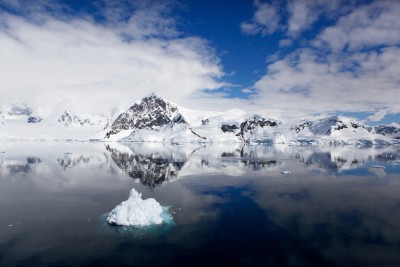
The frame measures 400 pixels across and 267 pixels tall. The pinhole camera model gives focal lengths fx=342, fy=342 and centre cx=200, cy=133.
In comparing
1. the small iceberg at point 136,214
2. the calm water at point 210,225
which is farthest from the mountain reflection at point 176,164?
the small iceberg at point 136,214

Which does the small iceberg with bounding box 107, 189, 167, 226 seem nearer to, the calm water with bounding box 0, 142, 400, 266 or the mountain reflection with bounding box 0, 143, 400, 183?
the calm water with bounding box 0, 142, 400, 266

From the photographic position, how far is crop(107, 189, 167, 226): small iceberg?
93.4ft

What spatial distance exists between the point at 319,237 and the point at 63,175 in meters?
45.5

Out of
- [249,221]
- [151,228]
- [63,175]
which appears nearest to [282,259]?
[249,221]

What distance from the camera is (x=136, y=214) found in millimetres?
28766

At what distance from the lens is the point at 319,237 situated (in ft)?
86.7

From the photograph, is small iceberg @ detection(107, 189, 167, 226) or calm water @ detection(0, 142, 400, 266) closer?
calm water @ detection(0, 142, 400, 266)

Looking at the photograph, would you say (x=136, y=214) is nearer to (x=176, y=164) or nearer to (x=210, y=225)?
(x=210, y=225)

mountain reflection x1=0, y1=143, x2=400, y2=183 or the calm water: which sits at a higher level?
mountain reflection x1=0, y1=143, x2=400, y2=183

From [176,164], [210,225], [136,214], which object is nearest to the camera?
[136,214]

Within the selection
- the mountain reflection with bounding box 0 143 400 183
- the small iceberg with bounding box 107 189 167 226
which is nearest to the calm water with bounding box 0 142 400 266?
the small iceberg with bounding box 107 189 167 226

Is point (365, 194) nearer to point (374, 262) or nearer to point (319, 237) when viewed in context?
point (319, 237)

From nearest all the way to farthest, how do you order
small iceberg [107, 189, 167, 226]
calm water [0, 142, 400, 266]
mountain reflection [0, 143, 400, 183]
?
calm water [0, 142, 400, 266] < small iceberg [107, 189, 167, 226] < mountain reflection [0, 143, 400, 183]

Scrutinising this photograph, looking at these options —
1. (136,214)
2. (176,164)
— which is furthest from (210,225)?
(176,164)
